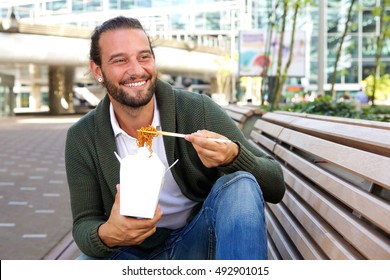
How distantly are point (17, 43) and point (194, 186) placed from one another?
26.9 metres

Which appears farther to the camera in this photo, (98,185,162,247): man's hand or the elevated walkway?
the elevated walkway

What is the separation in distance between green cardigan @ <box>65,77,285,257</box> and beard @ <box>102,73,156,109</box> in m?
0.11

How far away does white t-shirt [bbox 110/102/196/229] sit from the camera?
2246 millimetres

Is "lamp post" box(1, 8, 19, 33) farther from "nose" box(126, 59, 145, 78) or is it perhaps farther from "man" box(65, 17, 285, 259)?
"nose" box(126, 59, 145, 78)

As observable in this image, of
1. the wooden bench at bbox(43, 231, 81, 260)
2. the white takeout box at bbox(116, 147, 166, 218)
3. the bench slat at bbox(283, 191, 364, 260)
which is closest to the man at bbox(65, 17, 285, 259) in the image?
the bench slat at bbox(283, 191, 364, 260)

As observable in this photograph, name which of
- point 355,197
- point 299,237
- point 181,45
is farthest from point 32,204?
point 181,45

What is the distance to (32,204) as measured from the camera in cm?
572

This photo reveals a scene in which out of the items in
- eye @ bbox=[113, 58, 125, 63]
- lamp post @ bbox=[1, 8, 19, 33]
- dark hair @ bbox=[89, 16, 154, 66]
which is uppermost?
lamp post @ bbox=[1, 8, 19, 33]

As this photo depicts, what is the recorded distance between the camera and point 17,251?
12.6ft

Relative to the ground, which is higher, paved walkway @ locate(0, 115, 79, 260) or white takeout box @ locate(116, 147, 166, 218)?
white takeout box @ locate(116, 147, 166, 218)

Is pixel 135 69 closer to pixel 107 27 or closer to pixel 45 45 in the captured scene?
pixel 107 27

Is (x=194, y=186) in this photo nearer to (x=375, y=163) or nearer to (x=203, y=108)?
(x=203, y=108)

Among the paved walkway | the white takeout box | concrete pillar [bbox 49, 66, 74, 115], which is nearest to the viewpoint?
the white takeout box
